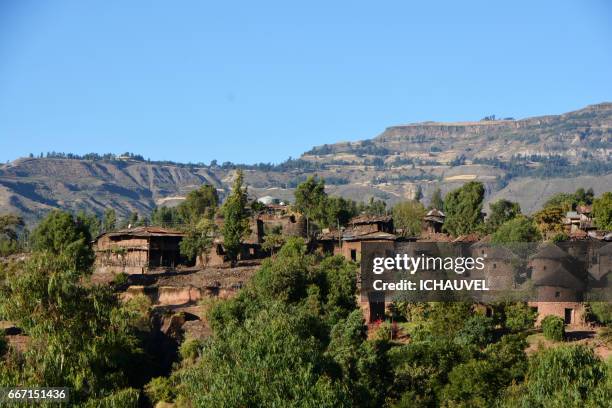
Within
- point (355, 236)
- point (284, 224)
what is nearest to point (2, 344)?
point (355, 236)

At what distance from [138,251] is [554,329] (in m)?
31.8

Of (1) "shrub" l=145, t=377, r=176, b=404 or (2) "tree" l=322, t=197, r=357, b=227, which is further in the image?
(2) "tree" l=322, t=197, r=357, b=227

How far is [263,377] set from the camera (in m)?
30.2

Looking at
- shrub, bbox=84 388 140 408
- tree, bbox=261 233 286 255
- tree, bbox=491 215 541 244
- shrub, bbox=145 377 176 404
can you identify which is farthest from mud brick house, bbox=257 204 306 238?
shrub, bbox=84 388 140 408

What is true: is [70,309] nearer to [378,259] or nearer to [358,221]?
[378,259]

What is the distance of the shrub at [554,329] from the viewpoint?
4081 centimetres

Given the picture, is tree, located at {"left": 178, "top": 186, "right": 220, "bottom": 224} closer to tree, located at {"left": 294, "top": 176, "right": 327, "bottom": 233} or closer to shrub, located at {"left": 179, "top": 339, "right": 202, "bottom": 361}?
tree, located at {"left": 294, "top": 176, "right": 327, "bottom": 233}

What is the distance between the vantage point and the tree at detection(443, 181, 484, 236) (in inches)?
3024

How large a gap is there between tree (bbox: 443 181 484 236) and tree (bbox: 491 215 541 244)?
11606 millimetres

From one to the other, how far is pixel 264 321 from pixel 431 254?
17.9 metres

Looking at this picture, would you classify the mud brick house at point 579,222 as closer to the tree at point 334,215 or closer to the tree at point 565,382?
the tree at point 334,215

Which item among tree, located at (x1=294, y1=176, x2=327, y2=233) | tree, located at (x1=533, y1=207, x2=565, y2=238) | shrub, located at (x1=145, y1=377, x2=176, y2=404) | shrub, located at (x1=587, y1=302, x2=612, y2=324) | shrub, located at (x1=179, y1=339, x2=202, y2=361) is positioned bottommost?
shrub, located at (x1=145, y1=377, x2=176, y2=404)

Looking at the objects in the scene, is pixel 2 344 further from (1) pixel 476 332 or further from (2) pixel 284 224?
(2) pixel 284 224

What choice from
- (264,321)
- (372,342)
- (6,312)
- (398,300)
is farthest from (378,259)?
(6,312)
